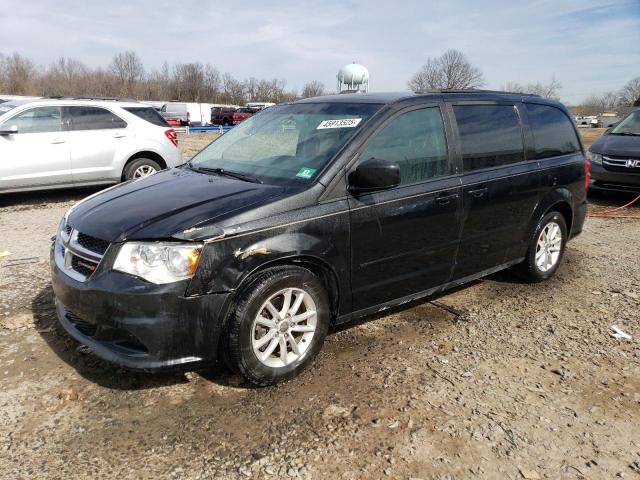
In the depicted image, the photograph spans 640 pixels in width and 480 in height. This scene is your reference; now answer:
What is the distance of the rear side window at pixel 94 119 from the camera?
8555 mm

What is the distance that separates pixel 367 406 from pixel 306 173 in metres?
1.51

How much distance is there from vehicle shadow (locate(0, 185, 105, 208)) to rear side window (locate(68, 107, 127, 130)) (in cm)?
128

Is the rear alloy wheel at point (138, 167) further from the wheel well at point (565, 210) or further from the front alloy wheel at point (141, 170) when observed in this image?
the wheel well at point (565, 210)

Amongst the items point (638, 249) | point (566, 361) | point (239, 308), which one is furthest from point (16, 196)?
point (638, 249)

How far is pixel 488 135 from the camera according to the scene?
4402mm

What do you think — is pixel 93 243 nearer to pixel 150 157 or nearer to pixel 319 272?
pixel 319 272

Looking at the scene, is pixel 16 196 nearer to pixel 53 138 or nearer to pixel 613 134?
pixel 53 138

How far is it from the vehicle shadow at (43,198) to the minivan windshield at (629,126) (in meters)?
10.1

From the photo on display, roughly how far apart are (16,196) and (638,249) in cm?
977

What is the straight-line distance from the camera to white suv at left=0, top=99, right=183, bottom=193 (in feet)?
26.5

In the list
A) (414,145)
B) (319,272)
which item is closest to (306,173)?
(319,272)

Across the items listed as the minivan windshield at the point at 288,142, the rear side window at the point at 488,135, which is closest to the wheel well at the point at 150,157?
the minivan windshield at the point at 288,142

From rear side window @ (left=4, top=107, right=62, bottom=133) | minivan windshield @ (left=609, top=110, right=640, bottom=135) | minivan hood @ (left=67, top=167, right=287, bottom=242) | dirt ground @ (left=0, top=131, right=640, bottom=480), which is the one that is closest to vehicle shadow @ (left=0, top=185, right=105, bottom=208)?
rear side window @ (left=4, top=107, right=62, bottom=133)

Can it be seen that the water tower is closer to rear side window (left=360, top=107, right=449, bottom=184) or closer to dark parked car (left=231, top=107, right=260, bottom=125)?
dark parked car (left=231, top=107, right=260, bottom=125)
